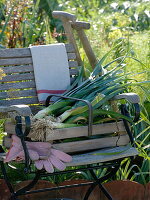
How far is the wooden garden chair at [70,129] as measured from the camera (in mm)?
2826

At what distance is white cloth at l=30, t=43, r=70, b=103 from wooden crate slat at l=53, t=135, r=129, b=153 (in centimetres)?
65

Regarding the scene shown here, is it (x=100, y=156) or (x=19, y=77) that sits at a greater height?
(x=19, y=77)

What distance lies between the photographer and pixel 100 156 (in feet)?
9.36

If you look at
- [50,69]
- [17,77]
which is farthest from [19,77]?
[50,69]

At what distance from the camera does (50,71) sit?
11.7 ft

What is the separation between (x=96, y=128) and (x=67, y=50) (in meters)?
0.90

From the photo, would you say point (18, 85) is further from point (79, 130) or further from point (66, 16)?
point (79, 130)

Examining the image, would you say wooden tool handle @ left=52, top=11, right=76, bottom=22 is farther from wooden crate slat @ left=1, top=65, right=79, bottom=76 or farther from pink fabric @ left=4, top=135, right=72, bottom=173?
pink fabric @ left=4, top=135, right=72, bottom=173

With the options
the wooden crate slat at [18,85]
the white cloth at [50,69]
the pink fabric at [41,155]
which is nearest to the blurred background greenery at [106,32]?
the white cloth at [50,69]

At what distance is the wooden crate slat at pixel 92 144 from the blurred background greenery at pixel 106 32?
0.84 feet

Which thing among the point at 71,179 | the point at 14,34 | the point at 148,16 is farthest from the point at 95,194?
the point at 148,16

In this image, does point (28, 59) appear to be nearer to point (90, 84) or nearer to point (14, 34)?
point (90, 84)

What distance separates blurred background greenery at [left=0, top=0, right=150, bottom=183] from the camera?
386 centimetres

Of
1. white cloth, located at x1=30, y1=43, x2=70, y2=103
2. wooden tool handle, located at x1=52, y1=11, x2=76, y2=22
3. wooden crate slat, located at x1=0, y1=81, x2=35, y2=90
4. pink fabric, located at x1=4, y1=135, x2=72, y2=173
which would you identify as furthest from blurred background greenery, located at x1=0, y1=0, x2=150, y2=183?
pink fabric, located at x1=4, y1=135, x2=72, y2=173
